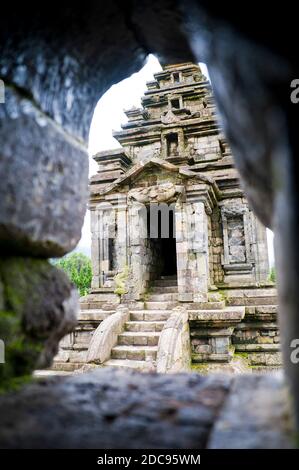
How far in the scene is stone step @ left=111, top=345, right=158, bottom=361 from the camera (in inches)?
254

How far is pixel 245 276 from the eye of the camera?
936cm

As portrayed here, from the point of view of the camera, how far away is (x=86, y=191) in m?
2.26

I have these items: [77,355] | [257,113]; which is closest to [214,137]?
[77,355]

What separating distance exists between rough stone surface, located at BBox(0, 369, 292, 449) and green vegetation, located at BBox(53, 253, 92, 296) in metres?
23.6

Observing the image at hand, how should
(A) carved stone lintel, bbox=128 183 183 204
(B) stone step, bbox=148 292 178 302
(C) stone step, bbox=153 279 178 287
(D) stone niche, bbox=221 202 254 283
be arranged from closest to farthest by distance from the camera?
(B) stone step, bbox=148 292 178 302
(A) carved stone lintel, bbox=128 183 183 204
(D) stone niche, bbox=221 202 254 283
(C) stone step, bbox=153 279 178 287

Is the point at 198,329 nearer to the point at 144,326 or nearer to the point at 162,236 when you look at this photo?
the point at 144,326

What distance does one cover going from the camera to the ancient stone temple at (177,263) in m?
6.99

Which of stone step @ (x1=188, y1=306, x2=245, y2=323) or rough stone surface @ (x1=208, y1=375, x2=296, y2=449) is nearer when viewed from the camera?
rough stone surface @ (x1=208, y1=375, x2=296, y2=449)

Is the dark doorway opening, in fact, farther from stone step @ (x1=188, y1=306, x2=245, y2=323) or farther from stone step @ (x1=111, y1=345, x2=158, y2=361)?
stone step @ (x1=111, y1=345, x2=158, y2=361)

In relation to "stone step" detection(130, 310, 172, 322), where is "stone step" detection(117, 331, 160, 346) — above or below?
below

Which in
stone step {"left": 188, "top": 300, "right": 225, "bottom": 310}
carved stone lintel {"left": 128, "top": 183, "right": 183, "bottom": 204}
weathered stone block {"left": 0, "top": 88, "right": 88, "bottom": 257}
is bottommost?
stone step {"left": 188, "top": 300, "right": 225, "bottom": 310}

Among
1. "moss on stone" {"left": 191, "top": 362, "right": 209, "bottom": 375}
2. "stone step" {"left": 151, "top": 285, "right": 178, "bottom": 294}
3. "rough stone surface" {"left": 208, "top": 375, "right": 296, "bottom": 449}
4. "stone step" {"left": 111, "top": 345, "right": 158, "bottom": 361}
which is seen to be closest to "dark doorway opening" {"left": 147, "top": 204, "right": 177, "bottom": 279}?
"stone step" {"left": 151, "top": 285, "right": 178, "bottom": 294}

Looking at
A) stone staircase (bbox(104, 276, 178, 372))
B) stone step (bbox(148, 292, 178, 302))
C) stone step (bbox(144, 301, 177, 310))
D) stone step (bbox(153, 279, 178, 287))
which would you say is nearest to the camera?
stone staircase (bbox(104, 276, 178, 372))
